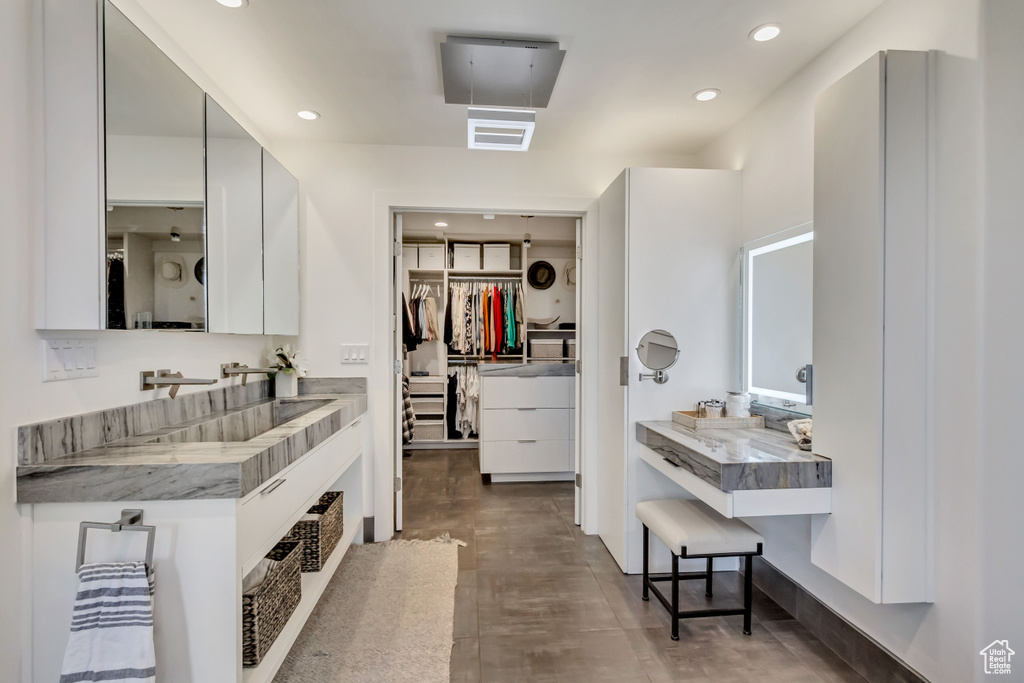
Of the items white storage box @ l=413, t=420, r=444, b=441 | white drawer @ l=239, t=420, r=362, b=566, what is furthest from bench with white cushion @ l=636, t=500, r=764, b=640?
white storage box @ l=413, t=420, r=444, b=441

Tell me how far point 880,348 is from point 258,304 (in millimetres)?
2536

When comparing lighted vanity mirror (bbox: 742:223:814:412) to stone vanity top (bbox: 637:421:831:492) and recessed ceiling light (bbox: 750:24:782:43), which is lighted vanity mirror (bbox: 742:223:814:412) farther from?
recessed ceiling light (bbox: 750:24:782:43)

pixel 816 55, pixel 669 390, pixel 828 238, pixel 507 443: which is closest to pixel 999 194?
pixel 828 238

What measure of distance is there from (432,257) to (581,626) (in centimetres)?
406

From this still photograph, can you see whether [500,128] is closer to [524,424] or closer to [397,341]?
[397,341]

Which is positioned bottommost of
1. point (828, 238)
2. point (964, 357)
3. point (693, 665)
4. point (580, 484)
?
point (693, 665)

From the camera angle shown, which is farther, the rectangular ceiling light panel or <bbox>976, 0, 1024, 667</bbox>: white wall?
the rectangular ceiling light panel

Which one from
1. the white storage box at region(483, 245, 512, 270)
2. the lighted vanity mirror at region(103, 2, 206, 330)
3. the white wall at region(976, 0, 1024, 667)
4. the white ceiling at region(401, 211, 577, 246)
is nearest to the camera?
the white wall at region(976, 0, 1024, 667)

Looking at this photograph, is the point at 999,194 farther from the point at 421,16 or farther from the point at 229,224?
the point at 229,224

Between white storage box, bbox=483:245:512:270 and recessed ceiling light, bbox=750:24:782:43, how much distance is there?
3.60 metres

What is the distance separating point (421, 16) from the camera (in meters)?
1.82

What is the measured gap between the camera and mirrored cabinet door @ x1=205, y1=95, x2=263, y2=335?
6.59 feet

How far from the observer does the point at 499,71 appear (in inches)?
83.7

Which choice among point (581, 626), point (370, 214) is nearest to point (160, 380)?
point (370, 214)
